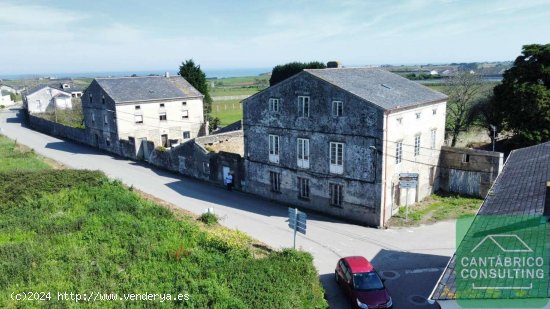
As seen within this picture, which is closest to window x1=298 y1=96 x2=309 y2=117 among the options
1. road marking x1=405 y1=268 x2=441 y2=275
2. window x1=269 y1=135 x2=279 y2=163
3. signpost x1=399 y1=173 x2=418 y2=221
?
window x1=269 y1=135 x2=279 y2=163

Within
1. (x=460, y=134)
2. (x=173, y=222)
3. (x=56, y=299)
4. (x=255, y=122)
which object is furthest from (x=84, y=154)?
(x=460, y=134)

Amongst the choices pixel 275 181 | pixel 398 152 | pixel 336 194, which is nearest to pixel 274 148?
pixel 275 181

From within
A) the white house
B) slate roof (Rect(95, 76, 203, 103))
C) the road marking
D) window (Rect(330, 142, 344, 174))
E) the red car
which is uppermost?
slate roof (Rect(95, 76, 203, 103))

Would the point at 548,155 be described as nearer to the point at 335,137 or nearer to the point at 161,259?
the point at 335,137

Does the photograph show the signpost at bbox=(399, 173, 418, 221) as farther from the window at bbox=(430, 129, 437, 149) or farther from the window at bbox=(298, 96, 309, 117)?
the window at bbox=(298, 96, 309, 117)

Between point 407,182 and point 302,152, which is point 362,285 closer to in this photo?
point 407,182

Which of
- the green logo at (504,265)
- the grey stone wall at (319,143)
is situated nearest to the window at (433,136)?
the grey stone wall at (319,143)

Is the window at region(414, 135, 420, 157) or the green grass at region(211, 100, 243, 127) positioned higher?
the window at region(414, 135, 420, 157)
